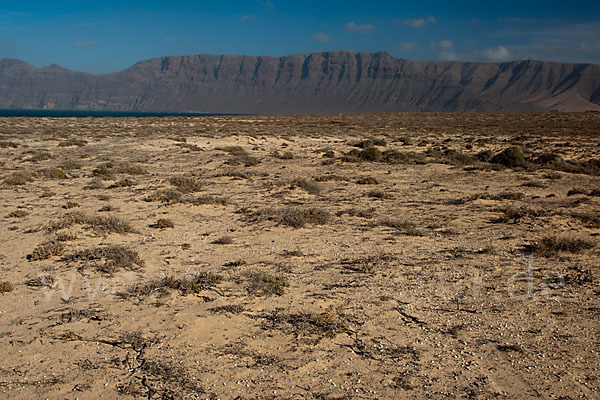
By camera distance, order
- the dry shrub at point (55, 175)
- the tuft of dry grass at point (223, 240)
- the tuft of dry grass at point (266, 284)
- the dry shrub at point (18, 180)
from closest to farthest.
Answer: the tuft of dry grass at point (266, 284) < the tuft of dry grass at point (223, 240) < the dry shrub at point (18, 180) < the dry shrub at point (55, 175)

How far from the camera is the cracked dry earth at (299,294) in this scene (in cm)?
395

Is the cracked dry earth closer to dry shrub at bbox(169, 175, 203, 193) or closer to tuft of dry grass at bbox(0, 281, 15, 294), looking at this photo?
tuft of dry grass at bbox(0, 281, 15, 294)

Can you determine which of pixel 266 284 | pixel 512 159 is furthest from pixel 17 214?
pixel 512 159

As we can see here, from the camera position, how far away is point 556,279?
615 cm

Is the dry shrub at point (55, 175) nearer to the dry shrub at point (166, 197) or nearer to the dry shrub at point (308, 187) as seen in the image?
the dry shrub at point (166, 197)

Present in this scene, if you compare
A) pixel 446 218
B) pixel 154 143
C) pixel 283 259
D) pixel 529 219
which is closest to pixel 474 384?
pixel 283 259

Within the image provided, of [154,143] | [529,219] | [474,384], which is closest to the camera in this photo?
[474,384]

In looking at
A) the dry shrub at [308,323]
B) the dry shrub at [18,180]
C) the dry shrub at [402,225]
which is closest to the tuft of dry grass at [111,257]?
the dry shrub at [308,323]

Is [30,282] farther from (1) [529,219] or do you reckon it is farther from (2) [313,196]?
(1) [529,219]

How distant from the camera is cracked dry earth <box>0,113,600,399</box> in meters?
3.95

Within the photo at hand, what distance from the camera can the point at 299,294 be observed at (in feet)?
18.7

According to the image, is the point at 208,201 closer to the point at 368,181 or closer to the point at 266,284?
the point at 266,284

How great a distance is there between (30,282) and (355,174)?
12.3 meters

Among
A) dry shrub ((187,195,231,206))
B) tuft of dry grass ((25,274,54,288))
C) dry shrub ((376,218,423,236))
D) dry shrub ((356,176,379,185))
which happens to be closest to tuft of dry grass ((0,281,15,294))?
tuft of dry grass ((25,274,54,288))
